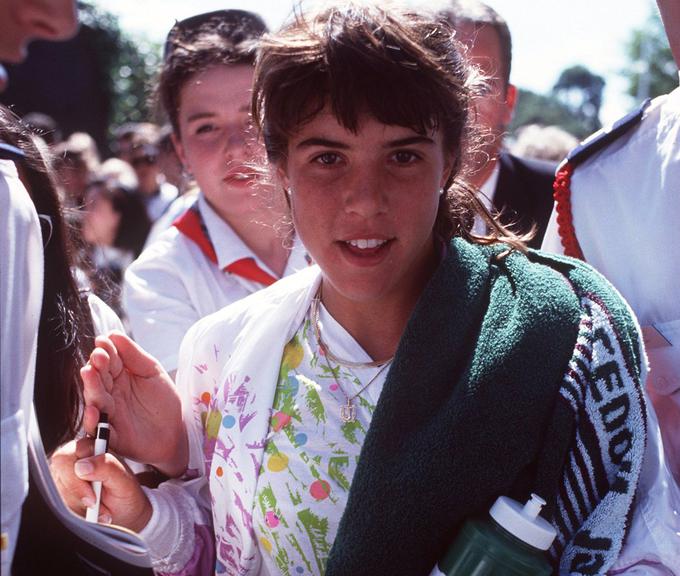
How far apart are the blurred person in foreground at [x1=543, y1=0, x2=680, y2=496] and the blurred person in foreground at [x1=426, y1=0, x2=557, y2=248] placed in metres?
0.68

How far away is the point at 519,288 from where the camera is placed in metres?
1.40

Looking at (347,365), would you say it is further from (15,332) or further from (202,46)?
(202,46)

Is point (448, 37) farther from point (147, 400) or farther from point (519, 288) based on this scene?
point (147, 400)

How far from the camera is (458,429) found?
4.18 feet

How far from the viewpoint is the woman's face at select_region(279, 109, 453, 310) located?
1.46m

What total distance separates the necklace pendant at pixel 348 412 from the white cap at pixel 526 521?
1.19 ft

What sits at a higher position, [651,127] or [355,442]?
[651,127]

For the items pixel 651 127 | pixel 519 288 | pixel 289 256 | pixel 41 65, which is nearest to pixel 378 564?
pixel 519 288

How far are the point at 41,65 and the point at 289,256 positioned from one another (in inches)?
646

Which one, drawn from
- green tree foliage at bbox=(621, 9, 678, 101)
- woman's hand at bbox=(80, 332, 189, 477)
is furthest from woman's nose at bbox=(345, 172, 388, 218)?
green tree foliage at bbox=(621, 9, 678, 101)

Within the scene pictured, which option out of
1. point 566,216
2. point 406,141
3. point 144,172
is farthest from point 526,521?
point 144,172

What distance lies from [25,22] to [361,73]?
590 mm

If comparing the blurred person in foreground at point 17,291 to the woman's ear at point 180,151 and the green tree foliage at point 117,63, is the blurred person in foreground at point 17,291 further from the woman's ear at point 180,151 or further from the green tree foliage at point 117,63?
the green tree foliage at point 117,63

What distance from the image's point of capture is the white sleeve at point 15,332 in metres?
0.97
